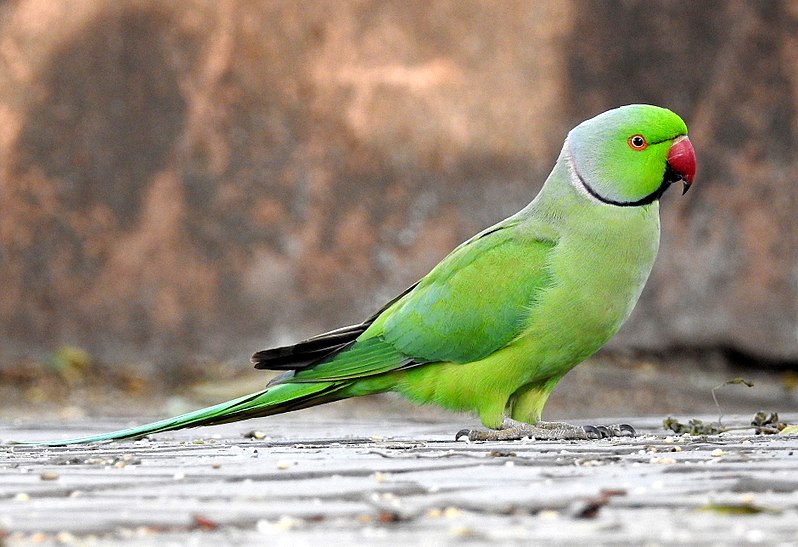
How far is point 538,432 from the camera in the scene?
4.26 m

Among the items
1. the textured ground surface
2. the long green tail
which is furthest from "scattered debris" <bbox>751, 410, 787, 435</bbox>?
the long green tail

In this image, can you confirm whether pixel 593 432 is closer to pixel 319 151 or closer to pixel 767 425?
pixel 767 425

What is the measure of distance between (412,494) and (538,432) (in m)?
1.78

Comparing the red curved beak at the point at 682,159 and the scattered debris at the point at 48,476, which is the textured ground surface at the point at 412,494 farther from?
the red curved beak at the point at 682,159

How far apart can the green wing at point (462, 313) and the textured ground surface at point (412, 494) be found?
0.58 m

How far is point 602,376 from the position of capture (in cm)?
743

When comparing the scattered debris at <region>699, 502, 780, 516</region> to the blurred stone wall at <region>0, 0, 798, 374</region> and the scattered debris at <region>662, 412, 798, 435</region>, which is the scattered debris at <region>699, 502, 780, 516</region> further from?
the blurred stone wall at <region>0, 0, 798, 374</region>

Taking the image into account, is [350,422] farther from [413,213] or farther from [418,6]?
[418,6]

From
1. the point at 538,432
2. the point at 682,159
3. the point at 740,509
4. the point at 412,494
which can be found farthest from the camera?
the point at 682,159

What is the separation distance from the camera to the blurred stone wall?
767 cm

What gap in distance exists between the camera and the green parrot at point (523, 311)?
4.25 m

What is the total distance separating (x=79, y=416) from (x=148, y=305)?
1204 millimetres

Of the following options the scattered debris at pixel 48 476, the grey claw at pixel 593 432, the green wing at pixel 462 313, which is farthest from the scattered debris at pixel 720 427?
the scattered debris at pixel 48 476

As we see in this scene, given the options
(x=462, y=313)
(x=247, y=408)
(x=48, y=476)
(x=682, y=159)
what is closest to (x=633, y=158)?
(x=682, y=159)
